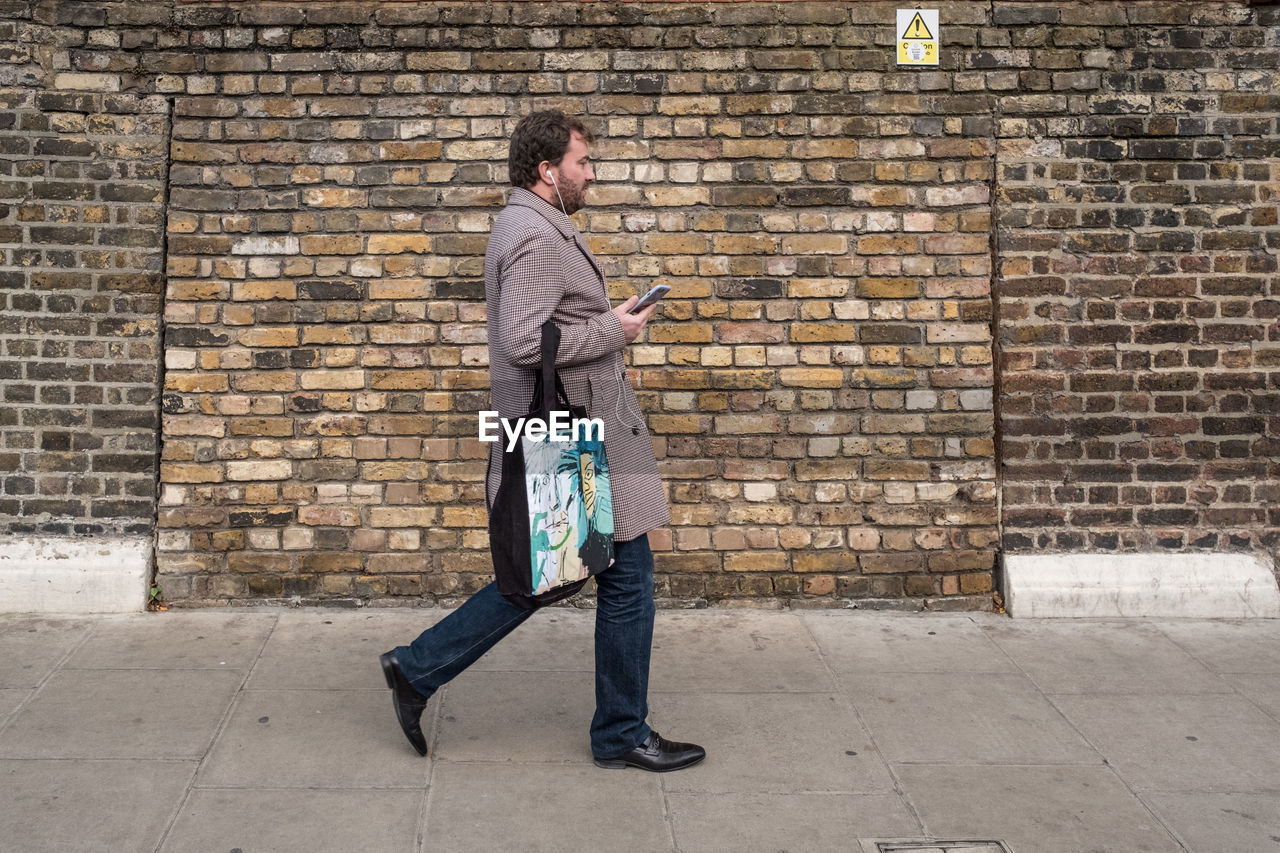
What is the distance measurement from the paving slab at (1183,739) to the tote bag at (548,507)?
1762 mm

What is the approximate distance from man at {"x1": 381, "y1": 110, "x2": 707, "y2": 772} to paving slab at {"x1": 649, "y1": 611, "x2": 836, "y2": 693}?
69 cm

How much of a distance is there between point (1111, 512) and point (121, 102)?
4.48 m

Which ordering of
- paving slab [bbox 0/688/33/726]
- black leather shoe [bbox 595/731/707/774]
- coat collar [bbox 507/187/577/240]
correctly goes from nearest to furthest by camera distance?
coat collar [bbox 507/187/577/240]
black leather shoe [bbox 595/731/707/774]
paving slab [bbox 0/688/33/726]

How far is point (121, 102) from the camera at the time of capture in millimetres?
4867

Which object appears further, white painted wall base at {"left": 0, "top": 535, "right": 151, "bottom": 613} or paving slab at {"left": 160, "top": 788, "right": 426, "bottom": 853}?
white painted wall base at {"left": 0, "top": 535, "right": 151, "bottom": 613}

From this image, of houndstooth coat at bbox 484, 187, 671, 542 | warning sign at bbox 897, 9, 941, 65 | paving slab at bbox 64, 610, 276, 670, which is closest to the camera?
houndstooth coat at bbox 484, 187, 671, 542

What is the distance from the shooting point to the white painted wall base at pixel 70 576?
4.84 m

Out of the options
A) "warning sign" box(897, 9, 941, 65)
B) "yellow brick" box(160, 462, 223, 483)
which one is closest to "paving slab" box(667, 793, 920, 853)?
"yellow brick" box(160, 462, 223, 483)

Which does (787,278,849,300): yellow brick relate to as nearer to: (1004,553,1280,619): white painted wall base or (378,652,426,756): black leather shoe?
(1004,553,1280,619): white painted wall base

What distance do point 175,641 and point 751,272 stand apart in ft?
8.97

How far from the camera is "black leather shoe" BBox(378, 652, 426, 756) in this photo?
11.5 ft

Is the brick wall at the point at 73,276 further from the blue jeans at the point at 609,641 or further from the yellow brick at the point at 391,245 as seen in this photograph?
the blue jeans at the point at 609,641

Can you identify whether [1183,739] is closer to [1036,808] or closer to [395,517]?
[1036,808]

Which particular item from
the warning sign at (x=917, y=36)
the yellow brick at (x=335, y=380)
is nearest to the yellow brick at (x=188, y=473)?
the yellow brick at (x=335, y=380)
